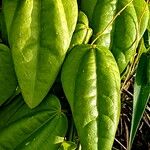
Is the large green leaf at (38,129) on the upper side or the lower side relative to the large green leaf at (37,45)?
lower

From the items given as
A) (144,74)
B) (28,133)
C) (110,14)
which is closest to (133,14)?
(110,14)

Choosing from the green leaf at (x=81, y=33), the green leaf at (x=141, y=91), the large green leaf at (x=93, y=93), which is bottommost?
the green leaf at (x=141, y=91)

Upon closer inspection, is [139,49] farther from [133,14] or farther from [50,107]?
[50,107]

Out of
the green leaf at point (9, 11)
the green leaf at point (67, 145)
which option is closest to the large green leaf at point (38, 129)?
the green leaf at point (67, 145)

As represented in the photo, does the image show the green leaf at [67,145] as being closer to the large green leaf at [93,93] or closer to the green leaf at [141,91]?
the large green leaf at [93,93]

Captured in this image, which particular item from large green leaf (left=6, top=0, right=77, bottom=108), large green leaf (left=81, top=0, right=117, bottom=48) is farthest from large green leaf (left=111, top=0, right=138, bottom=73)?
large green leaf (left=6, top=0, right=77, bottom=108)

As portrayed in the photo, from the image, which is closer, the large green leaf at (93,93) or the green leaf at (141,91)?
the large green leaf at (93,93)
